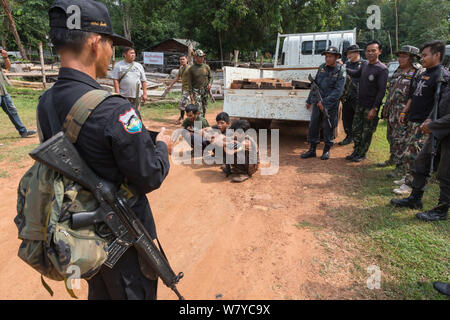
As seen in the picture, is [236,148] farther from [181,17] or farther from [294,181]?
[181,17]

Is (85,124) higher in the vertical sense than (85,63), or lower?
lower

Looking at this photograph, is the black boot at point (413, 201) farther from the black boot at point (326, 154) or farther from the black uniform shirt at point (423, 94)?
the black boot at point (326, 154)

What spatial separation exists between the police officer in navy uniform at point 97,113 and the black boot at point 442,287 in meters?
2.08

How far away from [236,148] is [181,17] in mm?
16680

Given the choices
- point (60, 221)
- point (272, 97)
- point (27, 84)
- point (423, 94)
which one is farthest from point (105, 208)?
point (27, 84)

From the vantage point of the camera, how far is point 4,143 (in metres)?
5.28

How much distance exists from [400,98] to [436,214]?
1.83m

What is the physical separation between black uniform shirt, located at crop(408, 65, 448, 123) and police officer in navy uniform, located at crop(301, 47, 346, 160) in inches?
45.1

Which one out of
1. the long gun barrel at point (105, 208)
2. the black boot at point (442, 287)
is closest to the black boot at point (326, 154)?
the black boot at point (442, 287)

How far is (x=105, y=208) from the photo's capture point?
112 centimetres

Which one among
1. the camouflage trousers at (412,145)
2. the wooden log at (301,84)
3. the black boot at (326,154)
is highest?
the wooden log at (301,84)

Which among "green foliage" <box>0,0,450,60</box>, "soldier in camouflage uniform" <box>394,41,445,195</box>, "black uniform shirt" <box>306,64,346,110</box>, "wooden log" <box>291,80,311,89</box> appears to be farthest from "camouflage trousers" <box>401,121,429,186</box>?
"green foliage" <box>0,0,450,60</box>

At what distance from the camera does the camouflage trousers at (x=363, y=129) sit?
4402 mm
